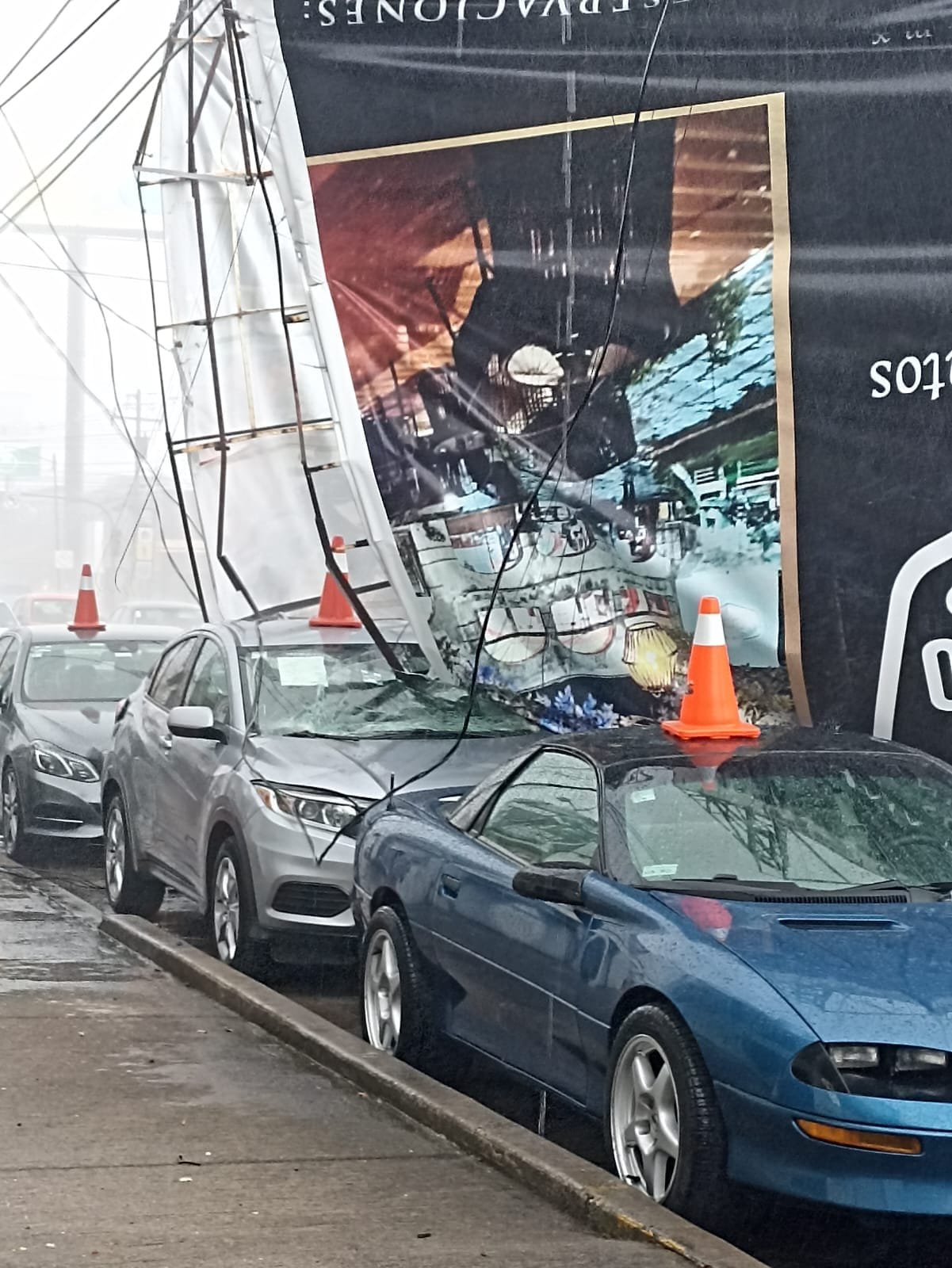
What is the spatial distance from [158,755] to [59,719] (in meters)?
3.20

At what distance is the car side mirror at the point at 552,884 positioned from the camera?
5902 millimetres

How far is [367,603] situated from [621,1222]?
538 cm

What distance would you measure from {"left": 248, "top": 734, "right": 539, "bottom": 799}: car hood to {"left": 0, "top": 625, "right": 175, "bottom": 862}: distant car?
12.8 feet

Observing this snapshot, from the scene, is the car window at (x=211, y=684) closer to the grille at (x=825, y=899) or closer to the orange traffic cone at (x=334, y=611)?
the orange traffic cone at (x=334, y=611)

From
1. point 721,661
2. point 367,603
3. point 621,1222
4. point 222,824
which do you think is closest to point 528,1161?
point 621,1222

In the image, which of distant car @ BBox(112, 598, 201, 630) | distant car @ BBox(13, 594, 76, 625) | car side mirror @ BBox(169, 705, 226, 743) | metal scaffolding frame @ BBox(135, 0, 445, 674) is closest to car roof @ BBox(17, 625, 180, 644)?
metal scaffolding frame @ BBox(135, 0, 445, 674)

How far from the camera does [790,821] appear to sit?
632 centimetres

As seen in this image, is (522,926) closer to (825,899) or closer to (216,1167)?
(825,899)

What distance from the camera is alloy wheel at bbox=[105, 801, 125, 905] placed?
1093 centimetres

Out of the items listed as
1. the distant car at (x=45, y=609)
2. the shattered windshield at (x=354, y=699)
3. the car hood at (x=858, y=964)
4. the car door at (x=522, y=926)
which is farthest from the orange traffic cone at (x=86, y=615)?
the distant car at (x=45, y=609)

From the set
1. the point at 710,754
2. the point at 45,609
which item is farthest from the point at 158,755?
the point at 45,609

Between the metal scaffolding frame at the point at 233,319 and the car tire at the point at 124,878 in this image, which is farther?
the car tire at the point at 124,878

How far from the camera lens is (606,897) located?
589cm

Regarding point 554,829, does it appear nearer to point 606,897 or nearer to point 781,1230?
point 606,897
